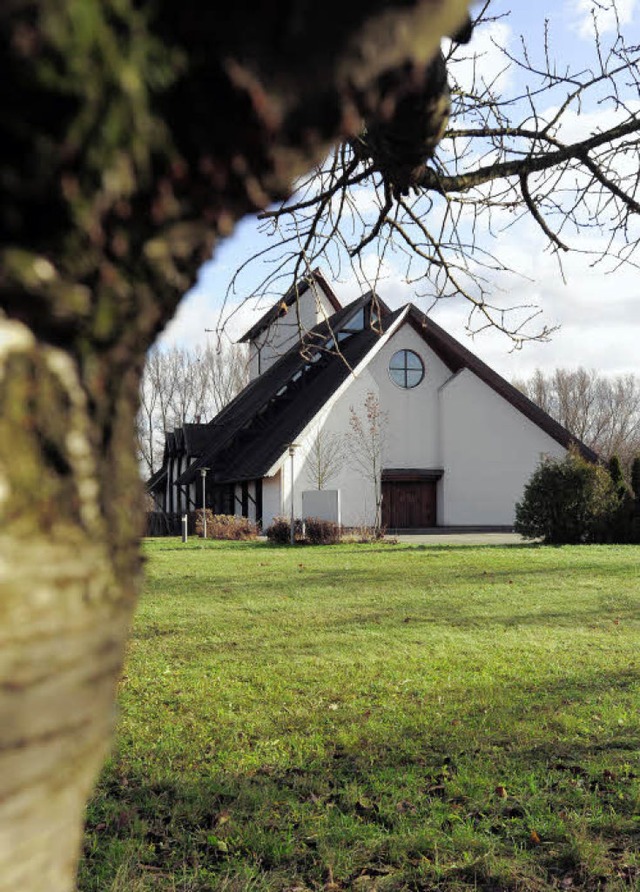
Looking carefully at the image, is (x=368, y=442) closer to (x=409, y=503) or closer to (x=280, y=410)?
(x=409, y=503)

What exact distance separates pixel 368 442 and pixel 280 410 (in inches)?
169

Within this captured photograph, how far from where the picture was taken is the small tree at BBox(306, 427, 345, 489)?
28406 millimetres

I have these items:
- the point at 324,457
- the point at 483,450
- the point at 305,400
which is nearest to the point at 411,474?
the point at 483,450

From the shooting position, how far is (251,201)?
103 centimetres

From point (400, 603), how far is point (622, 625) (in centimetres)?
302

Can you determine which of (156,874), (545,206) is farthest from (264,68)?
(545,206)

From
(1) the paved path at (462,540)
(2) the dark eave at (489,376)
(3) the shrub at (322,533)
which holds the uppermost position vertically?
(2) the dark eave at (489,376)

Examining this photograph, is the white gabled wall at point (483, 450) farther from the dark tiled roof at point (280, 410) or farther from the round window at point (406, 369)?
the dark tiled roof at point (280, 410)

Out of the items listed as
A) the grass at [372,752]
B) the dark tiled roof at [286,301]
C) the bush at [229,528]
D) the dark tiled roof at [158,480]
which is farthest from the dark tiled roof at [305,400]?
the dark tiled roof at [286,301]

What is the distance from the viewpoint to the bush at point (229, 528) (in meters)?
25.8

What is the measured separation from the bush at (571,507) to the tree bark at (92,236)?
71.5 feet

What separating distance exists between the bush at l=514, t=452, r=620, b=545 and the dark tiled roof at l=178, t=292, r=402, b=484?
29.1 ft

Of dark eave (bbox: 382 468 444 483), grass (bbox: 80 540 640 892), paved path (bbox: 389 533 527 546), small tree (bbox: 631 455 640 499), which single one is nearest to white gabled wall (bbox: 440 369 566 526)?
dark eave (bbox: 382 468 444 483)

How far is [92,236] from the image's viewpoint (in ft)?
2.83
